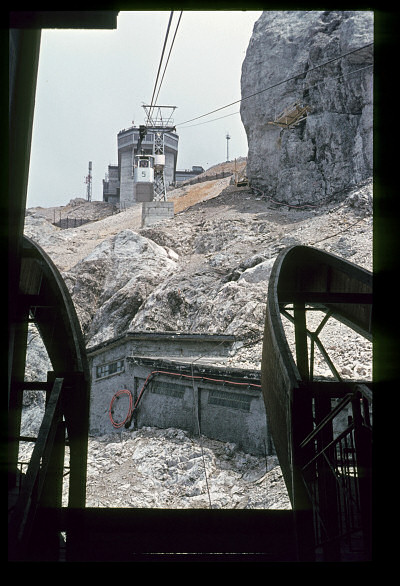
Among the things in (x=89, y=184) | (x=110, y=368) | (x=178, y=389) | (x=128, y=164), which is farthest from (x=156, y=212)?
(x=89, y=184)

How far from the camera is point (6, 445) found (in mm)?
3119

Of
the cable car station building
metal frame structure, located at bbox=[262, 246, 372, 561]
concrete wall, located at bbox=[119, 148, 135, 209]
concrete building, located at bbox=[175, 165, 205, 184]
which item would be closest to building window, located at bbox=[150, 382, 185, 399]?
metal frame structure, located at bbox=[262, 246, 372, 561]

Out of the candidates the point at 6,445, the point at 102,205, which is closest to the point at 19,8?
the point at 6,445

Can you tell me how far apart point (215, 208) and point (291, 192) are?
732 centimetres

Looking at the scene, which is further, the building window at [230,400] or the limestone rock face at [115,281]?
the limestone rock face at [115,281]

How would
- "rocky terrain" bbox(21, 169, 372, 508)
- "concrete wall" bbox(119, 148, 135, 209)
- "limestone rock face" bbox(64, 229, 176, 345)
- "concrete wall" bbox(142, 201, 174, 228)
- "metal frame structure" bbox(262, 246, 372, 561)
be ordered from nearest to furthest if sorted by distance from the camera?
"metal frame structure" bbox(262, 246, 372, 561), "rocky terrain" bbox(21, 169, 372, 508), "limestone rock face" bbox(64, 229, 176, 345), "concrete wall" bbox(142, 201, 174, 228), "concrete wall" bbox(119, 148, 135, 209)

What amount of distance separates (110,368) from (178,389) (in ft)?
17.4

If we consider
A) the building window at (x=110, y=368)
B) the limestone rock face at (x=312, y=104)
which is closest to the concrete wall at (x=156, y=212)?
the limestone rock face at (x=312, y=104)

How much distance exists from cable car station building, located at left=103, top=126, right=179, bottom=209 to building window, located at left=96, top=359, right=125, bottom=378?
159 ft

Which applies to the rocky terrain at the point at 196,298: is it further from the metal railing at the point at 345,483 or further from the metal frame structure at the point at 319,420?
the metal railing at the point at 345,483

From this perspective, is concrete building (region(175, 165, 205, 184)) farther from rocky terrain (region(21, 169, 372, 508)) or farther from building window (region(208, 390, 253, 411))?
building window (region(208, 390, 253, 411))

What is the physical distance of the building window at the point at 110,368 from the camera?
80.3ft

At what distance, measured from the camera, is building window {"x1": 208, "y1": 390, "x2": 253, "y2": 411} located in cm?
1884

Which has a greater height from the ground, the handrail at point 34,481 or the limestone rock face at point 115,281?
the limestone rock face at point 115,281
